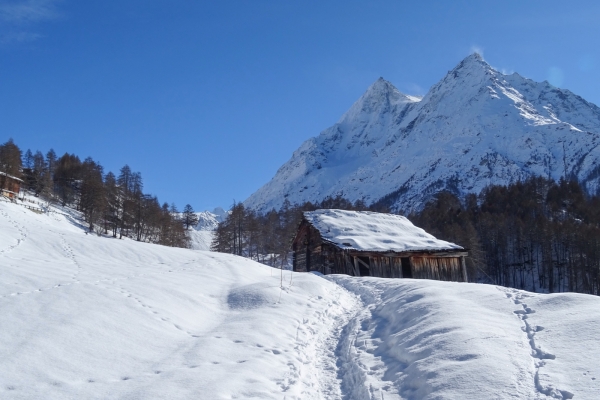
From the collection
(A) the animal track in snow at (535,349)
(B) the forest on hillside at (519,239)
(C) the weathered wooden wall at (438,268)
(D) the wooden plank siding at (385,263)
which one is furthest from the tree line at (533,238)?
(A) the animal track in snow at (535,349)

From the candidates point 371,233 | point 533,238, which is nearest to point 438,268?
point 371,233

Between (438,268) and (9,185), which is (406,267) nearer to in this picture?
(438,268)

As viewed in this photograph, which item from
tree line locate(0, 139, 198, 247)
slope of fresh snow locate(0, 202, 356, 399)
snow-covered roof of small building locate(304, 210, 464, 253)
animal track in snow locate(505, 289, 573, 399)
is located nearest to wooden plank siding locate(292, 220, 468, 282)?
snow-covered roof of small building locate(304, 210, 464, 253)

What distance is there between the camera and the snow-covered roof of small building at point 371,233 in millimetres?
26141

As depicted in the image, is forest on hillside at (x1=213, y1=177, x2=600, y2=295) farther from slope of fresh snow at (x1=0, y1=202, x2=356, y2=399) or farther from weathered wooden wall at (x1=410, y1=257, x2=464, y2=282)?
slope of fresh snow at (x1=0, y1=202, x2=356, y2=399)

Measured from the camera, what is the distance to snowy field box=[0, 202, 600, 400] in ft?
20.2

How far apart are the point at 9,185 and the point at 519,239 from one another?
6477 centimetres

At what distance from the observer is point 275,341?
29.8 feet

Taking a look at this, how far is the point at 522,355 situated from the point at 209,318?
22.0 feet

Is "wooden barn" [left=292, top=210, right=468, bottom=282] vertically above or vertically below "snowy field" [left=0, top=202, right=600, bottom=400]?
above

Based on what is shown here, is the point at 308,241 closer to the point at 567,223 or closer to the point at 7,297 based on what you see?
the point at 7,297

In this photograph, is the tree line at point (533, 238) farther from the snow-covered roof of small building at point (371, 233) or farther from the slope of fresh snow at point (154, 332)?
the slope of fresh snow at point (154, 332)

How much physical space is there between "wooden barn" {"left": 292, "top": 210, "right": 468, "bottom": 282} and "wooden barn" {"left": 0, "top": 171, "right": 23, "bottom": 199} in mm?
36664

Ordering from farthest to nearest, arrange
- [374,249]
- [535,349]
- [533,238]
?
[533,238] < [374,249] < [535,349]
